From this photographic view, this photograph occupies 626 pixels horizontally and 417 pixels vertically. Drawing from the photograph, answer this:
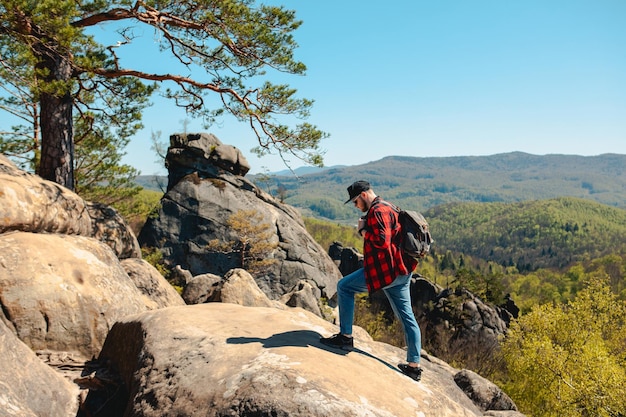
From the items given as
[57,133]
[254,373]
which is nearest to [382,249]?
[254,373]

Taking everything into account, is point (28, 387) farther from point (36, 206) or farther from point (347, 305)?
point (36, 206)

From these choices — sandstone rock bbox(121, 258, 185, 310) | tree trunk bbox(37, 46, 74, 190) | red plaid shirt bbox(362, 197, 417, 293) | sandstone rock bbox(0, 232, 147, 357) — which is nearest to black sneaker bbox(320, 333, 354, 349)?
red plaid shirt bbox(362, 197, 417, 293)

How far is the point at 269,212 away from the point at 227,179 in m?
4.67

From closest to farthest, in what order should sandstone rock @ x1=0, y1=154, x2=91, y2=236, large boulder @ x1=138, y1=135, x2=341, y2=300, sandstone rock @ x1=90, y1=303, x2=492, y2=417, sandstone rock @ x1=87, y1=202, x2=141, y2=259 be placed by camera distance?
sandstone rock @ x1=90, y1=303, x2=492, y2=417 → sandstone rock @ x1=0, y1=154, x2=91, y2=236 → sandstone rock @ x1=87, y1=202, x2=141, y2=259 → large boulder @ x1=138, y1=135, x2=341, y2=300

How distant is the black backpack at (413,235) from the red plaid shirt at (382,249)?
0.27ft

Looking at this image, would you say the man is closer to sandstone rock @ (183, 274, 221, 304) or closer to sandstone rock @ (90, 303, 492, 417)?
sandstone rock @ (90, 303, 492, 417)

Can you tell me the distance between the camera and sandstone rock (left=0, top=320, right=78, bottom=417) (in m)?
4.31

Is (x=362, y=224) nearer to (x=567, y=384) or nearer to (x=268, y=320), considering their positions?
(x=268, y=320)

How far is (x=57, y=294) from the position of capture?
22.1 feet

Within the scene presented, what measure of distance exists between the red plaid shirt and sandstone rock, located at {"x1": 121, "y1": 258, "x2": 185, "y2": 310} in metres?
6.80

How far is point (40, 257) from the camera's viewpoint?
7.00 meters

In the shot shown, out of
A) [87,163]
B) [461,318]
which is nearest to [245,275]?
[87,163]

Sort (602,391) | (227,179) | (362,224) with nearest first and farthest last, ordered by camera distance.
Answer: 1. (362,224)
2. (602,391)
3. (227,179)

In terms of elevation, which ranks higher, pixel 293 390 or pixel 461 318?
pixel 293 390
